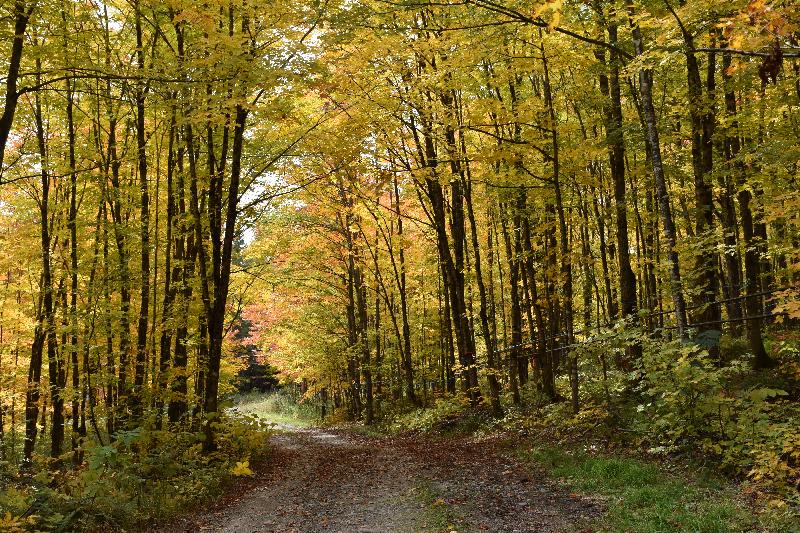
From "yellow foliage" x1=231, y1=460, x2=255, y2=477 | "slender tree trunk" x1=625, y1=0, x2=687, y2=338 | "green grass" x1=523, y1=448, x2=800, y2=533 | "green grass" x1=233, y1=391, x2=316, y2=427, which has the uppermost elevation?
"slender tree trunk" x1=625, y1=0, x2=687, y2=338

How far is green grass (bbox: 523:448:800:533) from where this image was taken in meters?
5.34

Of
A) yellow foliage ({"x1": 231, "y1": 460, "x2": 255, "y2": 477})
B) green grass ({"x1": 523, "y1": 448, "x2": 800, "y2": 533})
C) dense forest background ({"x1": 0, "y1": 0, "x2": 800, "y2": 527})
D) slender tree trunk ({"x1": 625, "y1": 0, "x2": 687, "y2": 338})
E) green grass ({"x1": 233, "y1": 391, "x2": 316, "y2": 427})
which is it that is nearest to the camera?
green grass ({"x1": 523, "y1": 448, "x2": 800, "y2": 533})

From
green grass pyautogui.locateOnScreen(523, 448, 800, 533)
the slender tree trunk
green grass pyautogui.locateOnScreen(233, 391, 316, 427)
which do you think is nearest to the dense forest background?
the slender tree trunk

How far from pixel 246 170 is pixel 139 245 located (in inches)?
141

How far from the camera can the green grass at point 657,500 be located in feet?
17.5

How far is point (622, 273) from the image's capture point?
1209 cm

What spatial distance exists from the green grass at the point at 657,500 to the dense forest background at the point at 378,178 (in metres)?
0.69

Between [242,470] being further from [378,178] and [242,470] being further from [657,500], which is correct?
[378,178]

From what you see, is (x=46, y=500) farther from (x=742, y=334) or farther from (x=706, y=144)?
(x=742, y=334)

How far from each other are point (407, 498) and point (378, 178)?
32.6 ft

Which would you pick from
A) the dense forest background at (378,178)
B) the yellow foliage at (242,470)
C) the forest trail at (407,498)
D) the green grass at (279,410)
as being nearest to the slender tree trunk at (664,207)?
the dense forest background at (378,178)

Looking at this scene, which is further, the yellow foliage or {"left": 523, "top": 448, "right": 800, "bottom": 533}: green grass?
the yellow foliage

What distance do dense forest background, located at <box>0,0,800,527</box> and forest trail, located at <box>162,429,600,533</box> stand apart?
1.69 metres

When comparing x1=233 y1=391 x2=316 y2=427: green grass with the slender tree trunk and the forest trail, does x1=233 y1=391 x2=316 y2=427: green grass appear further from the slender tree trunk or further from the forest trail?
the slender tree trunk
